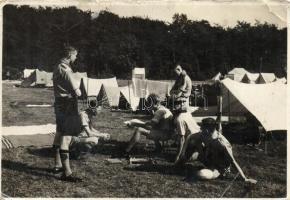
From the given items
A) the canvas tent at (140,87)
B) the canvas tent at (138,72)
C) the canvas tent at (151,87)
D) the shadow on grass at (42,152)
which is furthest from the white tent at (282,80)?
the shadow on grass at (42,152)

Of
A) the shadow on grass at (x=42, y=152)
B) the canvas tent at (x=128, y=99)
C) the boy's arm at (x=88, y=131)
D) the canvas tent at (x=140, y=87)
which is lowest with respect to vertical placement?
the shadow on grass at (x=42, y=152)

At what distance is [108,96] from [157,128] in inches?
109

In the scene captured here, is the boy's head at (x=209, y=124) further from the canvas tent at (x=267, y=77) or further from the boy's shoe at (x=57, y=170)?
the boy's shoe at (x=57, y=170)

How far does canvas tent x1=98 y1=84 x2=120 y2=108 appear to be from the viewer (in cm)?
826

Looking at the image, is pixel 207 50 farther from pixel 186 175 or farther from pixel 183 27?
pixel 186 175

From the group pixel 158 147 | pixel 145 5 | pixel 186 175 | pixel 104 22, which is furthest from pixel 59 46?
pixel 186 175

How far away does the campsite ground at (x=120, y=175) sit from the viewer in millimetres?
5836

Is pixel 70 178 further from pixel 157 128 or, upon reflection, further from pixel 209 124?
pixel 209 124

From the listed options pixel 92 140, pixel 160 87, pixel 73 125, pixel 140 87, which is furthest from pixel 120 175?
pixel 140 87

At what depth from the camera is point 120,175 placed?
6.01 metres

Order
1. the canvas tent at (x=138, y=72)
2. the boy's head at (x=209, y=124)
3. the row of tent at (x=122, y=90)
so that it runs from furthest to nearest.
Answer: the row of tent at (x=122, y=90) → the canvas tent at (x=138, y=72) → the boy's head at (x=209, y=124)

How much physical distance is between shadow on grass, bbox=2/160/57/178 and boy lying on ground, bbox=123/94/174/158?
987mm

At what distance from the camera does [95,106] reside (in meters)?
6.82

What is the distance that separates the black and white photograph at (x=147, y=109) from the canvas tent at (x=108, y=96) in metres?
1.36
